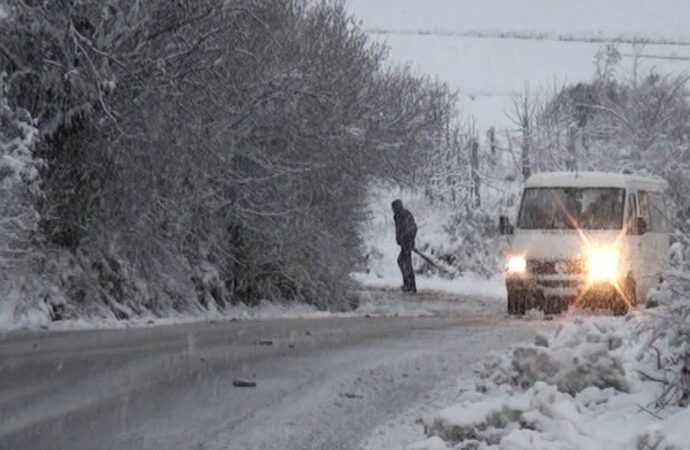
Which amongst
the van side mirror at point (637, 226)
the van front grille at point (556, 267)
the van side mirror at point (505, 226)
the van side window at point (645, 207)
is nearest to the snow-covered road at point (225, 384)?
the van front grille at point (556, 267)

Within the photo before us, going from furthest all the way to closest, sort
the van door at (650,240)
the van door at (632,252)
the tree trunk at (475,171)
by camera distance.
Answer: the tree trunk at (475,171) → the van door at (650,240) → the van door at (632,252)

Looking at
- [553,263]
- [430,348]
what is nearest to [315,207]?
[553,263]

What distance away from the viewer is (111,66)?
15484 mm

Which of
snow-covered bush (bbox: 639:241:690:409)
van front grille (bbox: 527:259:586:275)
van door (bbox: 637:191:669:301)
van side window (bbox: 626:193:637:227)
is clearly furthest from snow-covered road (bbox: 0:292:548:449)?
van door (bbox: 637:191:669:301)

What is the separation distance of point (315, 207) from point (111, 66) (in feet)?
19.6

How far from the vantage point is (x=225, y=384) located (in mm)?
9555

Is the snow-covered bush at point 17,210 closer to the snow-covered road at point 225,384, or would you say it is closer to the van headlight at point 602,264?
the snow-covered road at point 225,384

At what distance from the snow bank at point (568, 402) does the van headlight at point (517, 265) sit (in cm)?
771

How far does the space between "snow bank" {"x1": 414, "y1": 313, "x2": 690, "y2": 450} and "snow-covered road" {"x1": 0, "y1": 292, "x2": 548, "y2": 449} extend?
2.08 feet

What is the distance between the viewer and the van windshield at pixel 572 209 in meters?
17.6

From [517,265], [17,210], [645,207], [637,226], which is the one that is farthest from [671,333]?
[645,207]

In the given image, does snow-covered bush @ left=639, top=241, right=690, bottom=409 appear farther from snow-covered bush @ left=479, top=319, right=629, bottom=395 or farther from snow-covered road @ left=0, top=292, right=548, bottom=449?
snow-covered road @ left=0, top=292, right=548, bottom=449

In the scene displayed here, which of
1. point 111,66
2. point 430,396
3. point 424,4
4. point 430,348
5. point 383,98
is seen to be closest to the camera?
point 430,396

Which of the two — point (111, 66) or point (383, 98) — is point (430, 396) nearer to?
point (111, 66)
